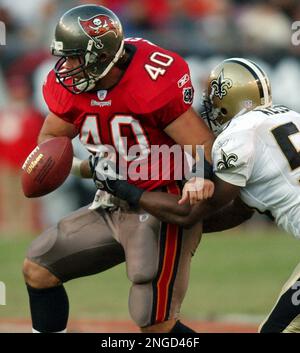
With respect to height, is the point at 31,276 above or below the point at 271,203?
below

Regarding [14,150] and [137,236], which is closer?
[137,236]

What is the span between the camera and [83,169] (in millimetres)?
5148

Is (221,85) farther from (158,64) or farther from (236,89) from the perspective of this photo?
(158,64)

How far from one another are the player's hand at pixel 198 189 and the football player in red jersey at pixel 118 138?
252 mm

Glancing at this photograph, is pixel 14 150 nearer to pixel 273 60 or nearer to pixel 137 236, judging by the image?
pixel 273 60

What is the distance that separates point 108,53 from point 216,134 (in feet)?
2.25

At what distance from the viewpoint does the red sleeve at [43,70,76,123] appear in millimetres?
4777

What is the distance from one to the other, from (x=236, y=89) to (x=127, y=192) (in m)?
0.70

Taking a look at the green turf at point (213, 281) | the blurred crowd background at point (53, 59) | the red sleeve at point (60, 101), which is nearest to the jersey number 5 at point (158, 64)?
the red sleeve at point (60, 101)

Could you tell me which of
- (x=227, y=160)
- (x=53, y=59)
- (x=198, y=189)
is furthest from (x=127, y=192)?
(x=53, y=59)

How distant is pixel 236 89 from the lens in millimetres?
4703

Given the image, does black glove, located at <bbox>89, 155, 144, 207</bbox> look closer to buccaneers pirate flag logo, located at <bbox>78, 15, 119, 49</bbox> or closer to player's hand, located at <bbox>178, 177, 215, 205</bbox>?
player's hand, located at <bbox>178, 177, 215, 205</bbox>

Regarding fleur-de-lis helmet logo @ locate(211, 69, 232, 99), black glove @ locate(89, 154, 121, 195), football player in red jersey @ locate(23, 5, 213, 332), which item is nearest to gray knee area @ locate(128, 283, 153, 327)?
football player in red jersey @ locate(23, 5, 213, 332)
